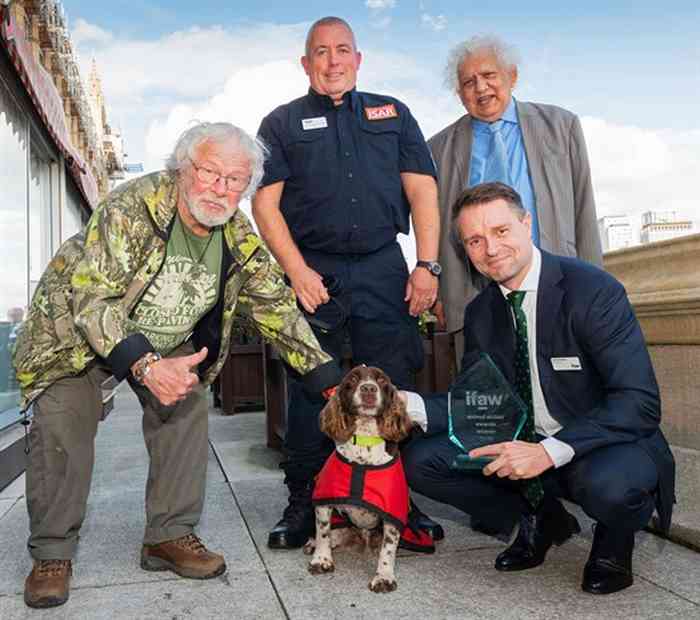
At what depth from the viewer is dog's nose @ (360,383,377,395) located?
3.05 meters

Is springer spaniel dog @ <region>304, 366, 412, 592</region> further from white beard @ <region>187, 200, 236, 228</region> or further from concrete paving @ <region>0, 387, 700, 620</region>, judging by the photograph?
white beard @ <region>187, 200, 236, 228</region>

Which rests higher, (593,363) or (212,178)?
(212,178)

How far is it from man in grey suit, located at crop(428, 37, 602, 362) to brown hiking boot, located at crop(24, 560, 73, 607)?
2.05 meters

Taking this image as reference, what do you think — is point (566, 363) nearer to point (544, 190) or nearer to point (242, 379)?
point (544, 190)

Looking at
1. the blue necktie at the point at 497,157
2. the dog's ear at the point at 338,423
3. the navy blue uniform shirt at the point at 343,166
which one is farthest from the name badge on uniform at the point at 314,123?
the dog's ear at the point at 338,423

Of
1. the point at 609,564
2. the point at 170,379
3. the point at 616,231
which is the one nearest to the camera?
the point at 170,379

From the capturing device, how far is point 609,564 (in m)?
2.73

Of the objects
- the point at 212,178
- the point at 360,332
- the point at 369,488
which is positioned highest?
the point at 212,178

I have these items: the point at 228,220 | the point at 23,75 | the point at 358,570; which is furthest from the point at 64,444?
the point at 23,75

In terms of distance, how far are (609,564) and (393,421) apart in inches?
37.7

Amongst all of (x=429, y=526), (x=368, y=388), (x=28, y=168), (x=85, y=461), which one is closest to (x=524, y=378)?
(x=368, y=388)

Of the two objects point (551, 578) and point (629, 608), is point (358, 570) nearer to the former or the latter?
point (551, 578)

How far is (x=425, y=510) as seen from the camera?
13.6 ft

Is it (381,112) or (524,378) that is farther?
(381,112)
